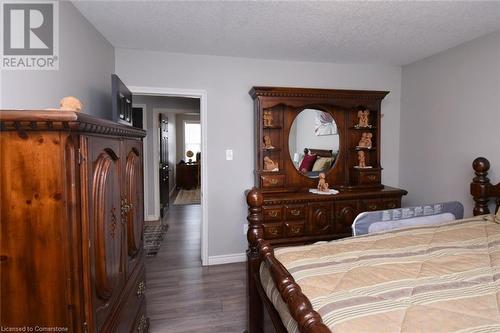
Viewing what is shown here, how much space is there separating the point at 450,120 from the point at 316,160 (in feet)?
4.75

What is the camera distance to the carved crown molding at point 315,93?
2992mm

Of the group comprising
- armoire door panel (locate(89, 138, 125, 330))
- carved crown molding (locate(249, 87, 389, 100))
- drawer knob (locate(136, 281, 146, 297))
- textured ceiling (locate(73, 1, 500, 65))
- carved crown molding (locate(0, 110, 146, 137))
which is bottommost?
drawer knob (locate(136, 281, 146, 297))

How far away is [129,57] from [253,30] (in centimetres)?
141

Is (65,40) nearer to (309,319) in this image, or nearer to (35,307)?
(35,307)

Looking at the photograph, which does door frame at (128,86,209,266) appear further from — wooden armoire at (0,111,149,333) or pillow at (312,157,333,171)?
wooden armoire at (0,111,149,333)

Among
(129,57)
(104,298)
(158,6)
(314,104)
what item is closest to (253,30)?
(158,6)

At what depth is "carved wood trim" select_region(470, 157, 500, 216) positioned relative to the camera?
7.94 feet

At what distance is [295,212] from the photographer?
9.49ft

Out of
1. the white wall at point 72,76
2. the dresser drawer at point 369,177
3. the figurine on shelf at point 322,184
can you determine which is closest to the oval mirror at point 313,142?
the figurine on shelf at point 322,184

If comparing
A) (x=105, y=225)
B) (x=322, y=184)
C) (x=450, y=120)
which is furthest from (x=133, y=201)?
(x=450, y=120)

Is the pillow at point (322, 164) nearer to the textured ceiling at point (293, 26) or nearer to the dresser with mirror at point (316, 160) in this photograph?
the dresser with mirror at point (316, 160)

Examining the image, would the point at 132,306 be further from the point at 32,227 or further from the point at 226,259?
the point at 226,259

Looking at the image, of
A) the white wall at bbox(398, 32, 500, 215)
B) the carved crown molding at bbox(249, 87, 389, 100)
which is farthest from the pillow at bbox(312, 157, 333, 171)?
the white wall at bbox(398, 32, 500, 215)

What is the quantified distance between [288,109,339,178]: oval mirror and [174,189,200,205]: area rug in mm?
3900
